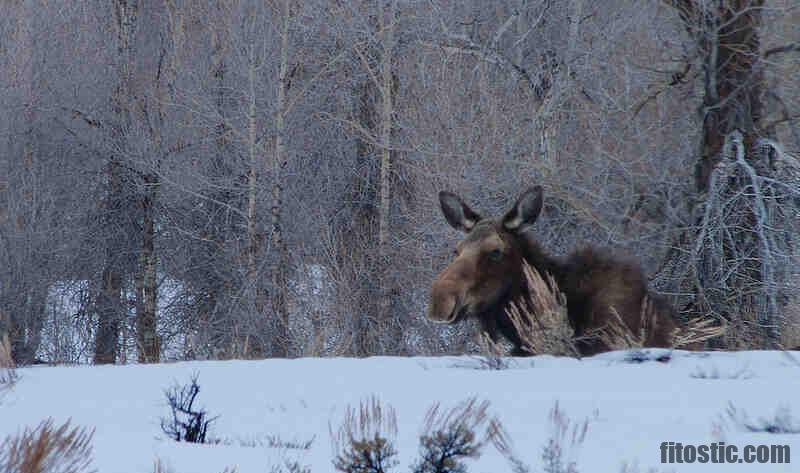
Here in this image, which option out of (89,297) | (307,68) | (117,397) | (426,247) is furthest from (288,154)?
(117,397)

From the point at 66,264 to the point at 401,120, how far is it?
11.4 metres

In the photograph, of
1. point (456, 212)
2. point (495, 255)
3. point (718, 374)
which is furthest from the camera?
point (456, 212)

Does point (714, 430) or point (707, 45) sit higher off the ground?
point (707, 45)

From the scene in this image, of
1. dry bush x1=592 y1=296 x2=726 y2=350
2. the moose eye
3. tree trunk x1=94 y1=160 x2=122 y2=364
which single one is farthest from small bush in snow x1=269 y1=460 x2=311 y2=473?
tree trunk x1=94 y1=160 x2=122 y2=364

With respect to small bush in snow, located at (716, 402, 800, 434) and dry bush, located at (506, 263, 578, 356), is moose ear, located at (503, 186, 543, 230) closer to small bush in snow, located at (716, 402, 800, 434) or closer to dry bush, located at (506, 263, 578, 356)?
dry bush, located at (506, 263, 578, 356)

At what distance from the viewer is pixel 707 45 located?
13.5m

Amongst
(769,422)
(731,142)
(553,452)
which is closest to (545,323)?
(769,422)

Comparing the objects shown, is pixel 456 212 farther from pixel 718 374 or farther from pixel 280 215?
pixel 280 215

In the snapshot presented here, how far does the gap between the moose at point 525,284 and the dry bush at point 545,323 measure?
293 mm

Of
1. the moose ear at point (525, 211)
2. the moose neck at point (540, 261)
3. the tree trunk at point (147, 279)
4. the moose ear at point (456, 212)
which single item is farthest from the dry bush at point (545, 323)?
the tree trunk at point (147, 279)

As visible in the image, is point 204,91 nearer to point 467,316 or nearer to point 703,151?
point 703,151

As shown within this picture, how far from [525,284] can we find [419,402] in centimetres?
298

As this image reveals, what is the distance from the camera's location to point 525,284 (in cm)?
830

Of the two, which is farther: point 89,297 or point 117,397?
point 89,297
